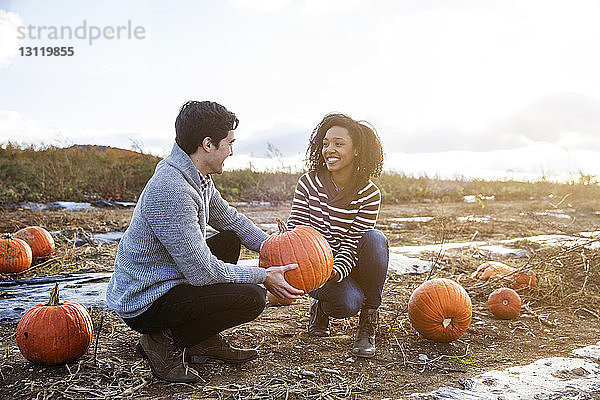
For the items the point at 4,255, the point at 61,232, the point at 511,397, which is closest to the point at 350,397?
A: the point at 511,397

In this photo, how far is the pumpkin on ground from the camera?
13.3ft

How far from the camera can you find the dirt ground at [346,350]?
266 cm

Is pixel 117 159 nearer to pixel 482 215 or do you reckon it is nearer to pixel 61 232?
pixel 61 232

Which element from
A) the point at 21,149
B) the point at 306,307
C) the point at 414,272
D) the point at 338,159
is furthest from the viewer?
the point at 21,149

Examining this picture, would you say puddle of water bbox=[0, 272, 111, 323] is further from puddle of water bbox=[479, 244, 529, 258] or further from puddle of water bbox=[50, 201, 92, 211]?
puddle of water bbox=[50, 201, 92, 211]

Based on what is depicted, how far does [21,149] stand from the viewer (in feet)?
39.6

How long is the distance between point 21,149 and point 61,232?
662cm

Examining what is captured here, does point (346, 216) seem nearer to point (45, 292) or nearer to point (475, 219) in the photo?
point (45, 292)

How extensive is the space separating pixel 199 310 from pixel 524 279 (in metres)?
3.15

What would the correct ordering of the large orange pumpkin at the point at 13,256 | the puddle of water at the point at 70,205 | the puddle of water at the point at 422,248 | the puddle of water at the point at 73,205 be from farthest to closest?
the puddle of water at the point at 73,205 → the puddle of water at the point at 70,205 → the puddle of water at the point at 422,248 → the large orange pumpkin at the point at 13,256

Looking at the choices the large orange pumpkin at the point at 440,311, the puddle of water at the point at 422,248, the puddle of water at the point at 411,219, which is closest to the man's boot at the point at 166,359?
the large orange pumpkin at the point at 440,311

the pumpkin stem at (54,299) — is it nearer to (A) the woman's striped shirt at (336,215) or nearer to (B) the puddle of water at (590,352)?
(A) the woman's striped shirt at (336,215)

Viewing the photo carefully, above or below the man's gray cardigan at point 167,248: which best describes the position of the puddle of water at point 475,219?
below

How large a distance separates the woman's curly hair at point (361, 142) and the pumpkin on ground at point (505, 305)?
1.45 m
